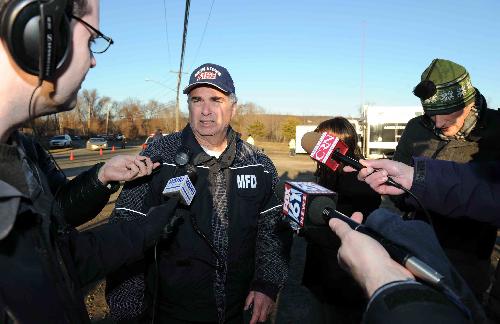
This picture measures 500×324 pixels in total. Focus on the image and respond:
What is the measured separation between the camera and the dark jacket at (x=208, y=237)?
7.69ft

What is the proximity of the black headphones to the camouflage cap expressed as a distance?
7.79 feet

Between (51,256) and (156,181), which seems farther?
(156,181)

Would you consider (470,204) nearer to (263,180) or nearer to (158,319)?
(263,180)

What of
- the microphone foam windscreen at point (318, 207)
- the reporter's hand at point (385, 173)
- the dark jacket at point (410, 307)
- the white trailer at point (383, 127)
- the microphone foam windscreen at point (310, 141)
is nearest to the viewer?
the dark jacket at point (410, 307)

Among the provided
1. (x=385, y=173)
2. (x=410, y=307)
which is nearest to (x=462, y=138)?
(x=385, y=173)

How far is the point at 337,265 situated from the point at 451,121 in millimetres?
1321

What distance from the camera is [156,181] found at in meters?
2.46

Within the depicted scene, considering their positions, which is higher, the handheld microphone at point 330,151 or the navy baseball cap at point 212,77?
the navy baseball cap at point 212,77

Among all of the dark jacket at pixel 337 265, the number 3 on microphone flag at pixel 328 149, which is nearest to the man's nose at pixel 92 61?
the number 3 on microphone flag at pixel 328 149

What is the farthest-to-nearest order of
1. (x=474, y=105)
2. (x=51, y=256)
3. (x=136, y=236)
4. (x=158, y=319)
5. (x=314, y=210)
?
(x=474, y=105) < (x=158, y=319) < (x=136, y=236) < (x=314, y=210) < (x=51, y=256)

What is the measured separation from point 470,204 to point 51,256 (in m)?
1.78

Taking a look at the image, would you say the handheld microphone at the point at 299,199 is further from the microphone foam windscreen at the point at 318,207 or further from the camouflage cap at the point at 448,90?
the camouflage cap at the point at 448,90

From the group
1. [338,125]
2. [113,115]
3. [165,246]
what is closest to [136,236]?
[165,246]

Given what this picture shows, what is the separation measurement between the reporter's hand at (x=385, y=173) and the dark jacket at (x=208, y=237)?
0.76 metres
